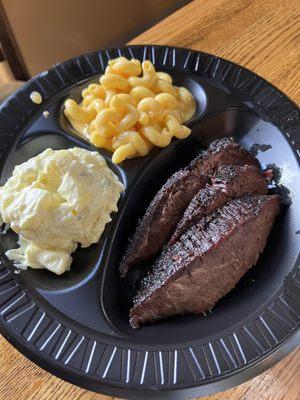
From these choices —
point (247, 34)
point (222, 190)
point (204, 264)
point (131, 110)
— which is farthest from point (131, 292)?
point (247, 34)

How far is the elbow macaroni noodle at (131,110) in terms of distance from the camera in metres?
1.62

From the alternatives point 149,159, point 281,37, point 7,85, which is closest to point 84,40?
point 7,85

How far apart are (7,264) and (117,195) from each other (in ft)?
1.34

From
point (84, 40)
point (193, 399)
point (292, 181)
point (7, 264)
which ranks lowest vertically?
point (193, 399)

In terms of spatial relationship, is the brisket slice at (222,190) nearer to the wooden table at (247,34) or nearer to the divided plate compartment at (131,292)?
the divided plate compartment at (131,292)

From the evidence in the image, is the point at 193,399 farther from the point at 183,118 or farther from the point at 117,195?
the point at 183,118

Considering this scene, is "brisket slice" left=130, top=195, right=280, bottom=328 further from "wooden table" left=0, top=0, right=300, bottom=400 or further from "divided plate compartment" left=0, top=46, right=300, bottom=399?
"wooden table" left=0, top=0, right=300, bottom=400

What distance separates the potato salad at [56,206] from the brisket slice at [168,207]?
0.40 feet

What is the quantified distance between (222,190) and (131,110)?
46cm

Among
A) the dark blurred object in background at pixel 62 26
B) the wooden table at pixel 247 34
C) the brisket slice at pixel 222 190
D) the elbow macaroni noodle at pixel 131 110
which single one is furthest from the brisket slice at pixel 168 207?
the dark blurred object in background at pixel 62 26

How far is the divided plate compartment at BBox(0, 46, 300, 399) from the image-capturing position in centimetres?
116

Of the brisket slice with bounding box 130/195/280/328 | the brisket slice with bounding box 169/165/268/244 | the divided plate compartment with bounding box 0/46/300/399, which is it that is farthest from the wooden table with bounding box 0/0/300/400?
the brisket slice with bounding box 130/195/280/328

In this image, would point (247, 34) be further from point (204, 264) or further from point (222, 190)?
point (204, 264)

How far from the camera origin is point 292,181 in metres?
1.54
